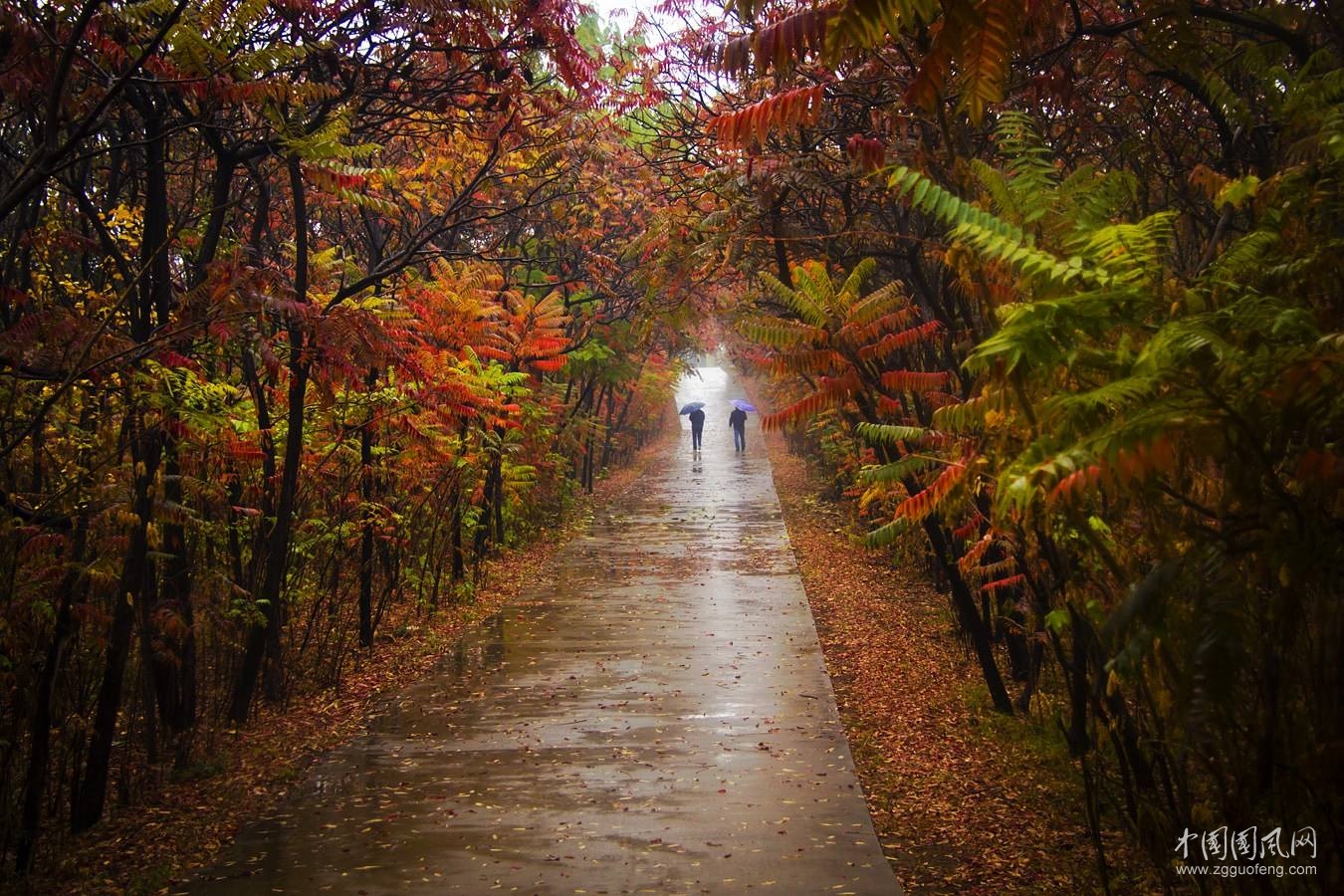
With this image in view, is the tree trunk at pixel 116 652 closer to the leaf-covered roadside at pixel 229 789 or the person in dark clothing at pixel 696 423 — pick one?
the leaf-covered roadside at pixel 229 789

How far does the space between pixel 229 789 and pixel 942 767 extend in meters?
4.49

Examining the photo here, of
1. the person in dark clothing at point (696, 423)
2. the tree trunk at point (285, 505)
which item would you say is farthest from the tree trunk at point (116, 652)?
the person in dark clothing at point (696, 423)

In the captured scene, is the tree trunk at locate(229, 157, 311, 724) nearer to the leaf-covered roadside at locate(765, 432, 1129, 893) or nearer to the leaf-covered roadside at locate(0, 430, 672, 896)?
the leaf-covered roadside at locate(0, 430, 672, 896)

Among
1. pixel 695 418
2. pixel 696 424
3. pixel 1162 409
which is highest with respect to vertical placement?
pixel 695 418

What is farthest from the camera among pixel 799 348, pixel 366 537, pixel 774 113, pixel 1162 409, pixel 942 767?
pixel 366 537

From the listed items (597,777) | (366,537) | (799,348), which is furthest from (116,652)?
(799,348)

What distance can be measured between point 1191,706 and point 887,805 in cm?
366

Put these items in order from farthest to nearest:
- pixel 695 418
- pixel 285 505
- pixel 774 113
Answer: pixel 695 418 → pixel 285 505 → pixel 774 113

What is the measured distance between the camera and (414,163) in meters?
13.6

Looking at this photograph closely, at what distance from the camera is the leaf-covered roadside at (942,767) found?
17.6ft

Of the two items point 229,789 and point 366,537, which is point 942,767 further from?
point 366,537

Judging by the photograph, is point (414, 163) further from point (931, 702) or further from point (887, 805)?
point (887, 805)

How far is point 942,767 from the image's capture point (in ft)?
22.8

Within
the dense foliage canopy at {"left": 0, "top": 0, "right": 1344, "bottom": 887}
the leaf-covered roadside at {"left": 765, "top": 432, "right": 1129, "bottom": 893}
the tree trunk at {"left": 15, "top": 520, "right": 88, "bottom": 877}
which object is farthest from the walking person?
the tree trunk at {"left": 15, "top": 520, "right": 88, "bottom": 877}
